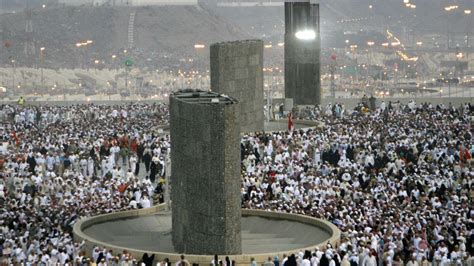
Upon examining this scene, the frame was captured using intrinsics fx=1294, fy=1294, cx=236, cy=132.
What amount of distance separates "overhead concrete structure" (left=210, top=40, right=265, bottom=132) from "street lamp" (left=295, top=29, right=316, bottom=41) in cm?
972

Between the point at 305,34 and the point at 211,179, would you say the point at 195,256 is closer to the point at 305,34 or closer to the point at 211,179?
the point at 211,179

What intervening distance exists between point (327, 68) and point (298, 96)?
237ft

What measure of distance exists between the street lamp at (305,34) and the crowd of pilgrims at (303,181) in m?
5.58

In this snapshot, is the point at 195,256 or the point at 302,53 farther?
the point at 302,53

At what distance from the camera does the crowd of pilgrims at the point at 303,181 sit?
3058 cm

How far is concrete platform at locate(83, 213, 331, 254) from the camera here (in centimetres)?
3161

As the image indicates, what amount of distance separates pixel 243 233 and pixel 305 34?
3033 cm

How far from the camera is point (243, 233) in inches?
1314

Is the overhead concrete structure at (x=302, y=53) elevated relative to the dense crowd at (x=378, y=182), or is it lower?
elevated

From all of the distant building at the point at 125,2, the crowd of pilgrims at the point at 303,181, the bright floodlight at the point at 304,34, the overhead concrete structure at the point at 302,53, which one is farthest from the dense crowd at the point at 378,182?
the distant building at the point at 125,2

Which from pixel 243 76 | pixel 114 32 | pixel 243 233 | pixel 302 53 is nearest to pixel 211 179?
pixel 243 233

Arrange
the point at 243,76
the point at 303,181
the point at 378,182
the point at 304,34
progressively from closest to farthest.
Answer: the point at 378,182 < the point at 303,181 < the point at 243,76 < the point at 304,34

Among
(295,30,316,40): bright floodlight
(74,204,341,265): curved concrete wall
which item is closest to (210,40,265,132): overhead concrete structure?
(295,30,316,40): bright floodlight

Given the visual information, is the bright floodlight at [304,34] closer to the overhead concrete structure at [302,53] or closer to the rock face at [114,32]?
the overhead concrete structure at [302,53]
